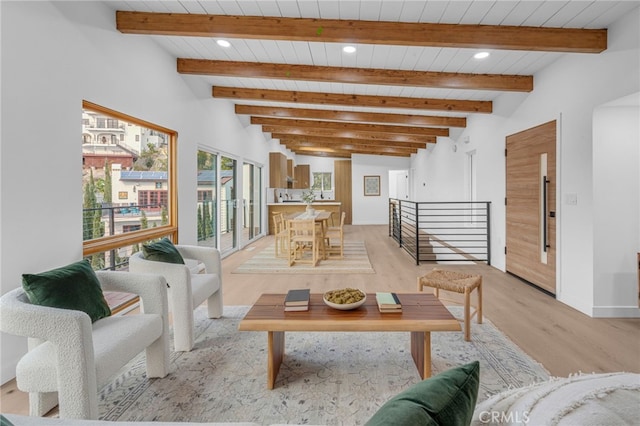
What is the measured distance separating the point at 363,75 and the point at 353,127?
381cm

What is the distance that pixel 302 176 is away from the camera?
11898 millimetres

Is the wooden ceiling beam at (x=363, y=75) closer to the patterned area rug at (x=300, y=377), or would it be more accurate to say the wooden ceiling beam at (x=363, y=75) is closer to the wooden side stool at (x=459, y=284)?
the wooden side stool at (x=459, y=284)

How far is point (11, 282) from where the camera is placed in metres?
2.13

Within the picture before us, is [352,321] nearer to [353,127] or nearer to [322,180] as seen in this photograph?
[353,127]

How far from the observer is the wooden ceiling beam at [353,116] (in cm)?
629

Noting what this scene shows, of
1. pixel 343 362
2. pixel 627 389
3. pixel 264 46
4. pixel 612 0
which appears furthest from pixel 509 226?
pixel 627 389

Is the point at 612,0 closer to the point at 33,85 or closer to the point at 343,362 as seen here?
the point at 343,362

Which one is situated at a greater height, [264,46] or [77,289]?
[264,46]

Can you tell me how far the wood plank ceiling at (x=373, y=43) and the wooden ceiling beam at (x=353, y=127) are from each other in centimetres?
216

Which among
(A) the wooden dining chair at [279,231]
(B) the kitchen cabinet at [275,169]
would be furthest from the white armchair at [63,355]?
(B) the kitchen cabinet at [275,169]

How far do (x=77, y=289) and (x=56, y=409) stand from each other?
676mm

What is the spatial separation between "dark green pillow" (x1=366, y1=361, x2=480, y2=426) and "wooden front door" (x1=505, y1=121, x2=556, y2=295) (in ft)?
12.2

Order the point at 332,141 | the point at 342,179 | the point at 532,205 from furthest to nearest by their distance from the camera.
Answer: the point at 342,179
the point at 332,141
the point at 532,205

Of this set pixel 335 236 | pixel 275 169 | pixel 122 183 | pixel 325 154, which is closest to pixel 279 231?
pixel 335 236
